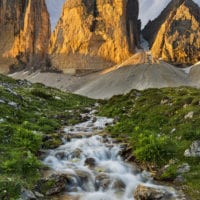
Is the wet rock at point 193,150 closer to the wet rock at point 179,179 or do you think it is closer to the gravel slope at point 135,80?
the wet rock at point 179,179

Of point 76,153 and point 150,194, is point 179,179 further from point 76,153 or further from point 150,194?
point 76,153

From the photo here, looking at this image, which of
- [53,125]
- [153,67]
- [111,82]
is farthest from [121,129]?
[153,67]

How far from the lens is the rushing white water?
14602 millimetres

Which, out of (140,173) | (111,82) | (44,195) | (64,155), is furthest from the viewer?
(111,82)

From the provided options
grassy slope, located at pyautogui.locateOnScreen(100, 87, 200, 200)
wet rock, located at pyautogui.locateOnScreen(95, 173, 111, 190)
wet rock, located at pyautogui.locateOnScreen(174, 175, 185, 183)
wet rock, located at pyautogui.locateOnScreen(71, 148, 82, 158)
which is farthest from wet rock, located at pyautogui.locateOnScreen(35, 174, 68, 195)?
wet rock, located at pyautogui.locateOnScreen(174, 175, 185, 183)

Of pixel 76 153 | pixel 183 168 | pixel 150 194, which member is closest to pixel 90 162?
pixel 76 153

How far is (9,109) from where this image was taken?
27844 millimetres

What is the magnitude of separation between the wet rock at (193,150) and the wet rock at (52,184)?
6.33 metres

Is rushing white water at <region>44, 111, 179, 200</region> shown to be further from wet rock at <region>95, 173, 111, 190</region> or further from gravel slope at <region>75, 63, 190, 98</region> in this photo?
gravel slope at <region>75, 63, 190, 98</region>

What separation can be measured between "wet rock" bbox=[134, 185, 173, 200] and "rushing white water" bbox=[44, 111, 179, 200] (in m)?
0.54

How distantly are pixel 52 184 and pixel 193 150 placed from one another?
741cm

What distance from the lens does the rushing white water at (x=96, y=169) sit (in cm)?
1460

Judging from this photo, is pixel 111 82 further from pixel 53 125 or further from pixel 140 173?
pixel 140 173

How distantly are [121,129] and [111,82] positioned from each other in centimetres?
14688
